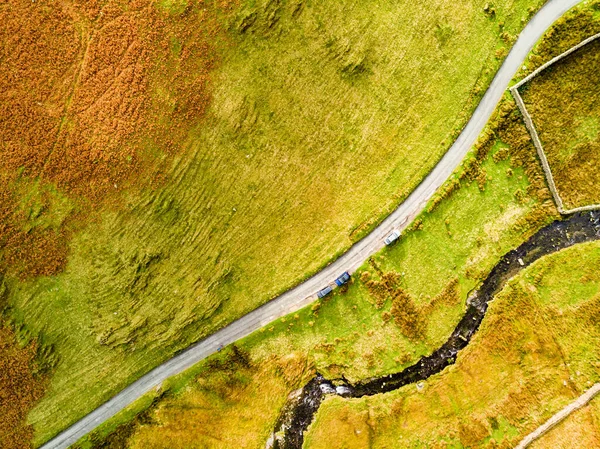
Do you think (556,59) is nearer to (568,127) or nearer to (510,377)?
(568,127)

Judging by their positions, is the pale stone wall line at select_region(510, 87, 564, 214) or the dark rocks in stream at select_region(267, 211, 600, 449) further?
the dark rocks in stream at select_region(267, 211, 600, 449)

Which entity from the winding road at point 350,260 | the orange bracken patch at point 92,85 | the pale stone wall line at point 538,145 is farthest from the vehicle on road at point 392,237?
the orange bracken patch at point 92,85

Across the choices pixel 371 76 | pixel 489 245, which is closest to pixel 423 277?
pixel 489 245

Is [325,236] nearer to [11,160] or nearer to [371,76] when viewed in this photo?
[371,76]

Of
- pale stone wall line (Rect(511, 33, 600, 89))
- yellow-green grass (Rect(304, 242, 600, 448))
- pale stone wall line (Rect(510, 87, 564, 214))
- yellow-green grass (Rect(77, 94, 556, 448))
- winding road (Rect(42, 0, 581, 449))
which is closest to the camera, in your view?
pale stone wall line (Rect(511, 33, 600, 89))

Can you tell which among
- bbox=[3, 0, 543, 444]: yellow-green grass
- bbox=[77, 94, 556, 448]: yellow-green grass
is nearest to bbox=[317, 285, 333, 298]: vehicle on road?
bbox=[77, 94, 556, 448]: yellow-green grass

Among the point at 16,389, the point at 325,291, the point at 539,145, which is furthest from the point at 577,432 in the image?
the point at 16,389

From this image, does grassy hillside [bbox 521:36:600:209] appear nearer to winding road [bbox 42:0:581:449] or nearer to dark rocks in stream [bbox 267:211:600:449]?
dark rocks in stream [bbox 267:211:600:449]
